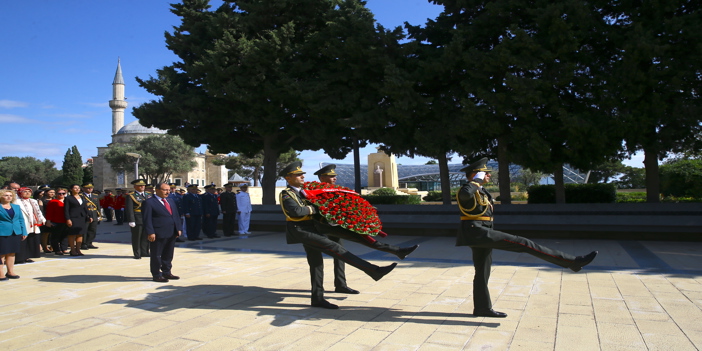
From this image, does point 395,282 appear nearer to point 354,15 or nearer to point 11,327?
point 11,327

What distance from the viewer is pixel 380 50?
14219 mm

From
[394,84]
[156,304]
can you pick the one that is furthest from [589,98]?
[156,304]

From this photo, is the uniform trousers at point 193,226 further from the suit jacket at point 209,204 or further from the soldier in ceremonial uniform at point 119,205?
the soldier in ceremonial uniform at point 119,205

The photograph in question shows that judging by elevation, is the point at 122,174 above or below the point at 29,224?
above

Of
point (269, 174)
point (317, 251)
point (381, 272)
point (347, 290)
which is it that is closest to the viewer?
point (381, 272)

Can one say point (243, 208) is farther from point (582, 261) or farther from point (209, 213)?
point (582, 261)

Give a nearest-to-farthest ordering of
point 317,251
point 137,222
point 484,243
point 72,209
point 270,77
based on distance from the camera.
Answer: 1. point 484,243
2. point 317,251
3. point 137,222
4. point 72,209
5. point 270,77

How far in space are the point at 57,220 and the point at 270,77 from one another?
8215 mm

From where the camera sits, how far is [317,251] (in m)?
5.82

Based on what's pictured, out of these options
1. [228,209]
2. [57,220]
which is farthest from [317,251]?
[228,209]

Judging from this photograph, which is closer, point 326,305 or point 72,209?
point 326,305

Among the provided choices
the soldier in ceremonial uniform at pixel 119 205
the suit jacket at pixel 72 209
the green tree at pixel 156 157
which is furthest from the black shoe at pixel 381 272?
the green tree at pixel 156 157

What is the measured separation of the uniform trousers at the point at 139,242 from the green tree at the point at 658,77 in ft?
37.9

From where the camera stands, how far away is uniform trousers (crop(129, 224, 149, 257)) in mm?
10388
